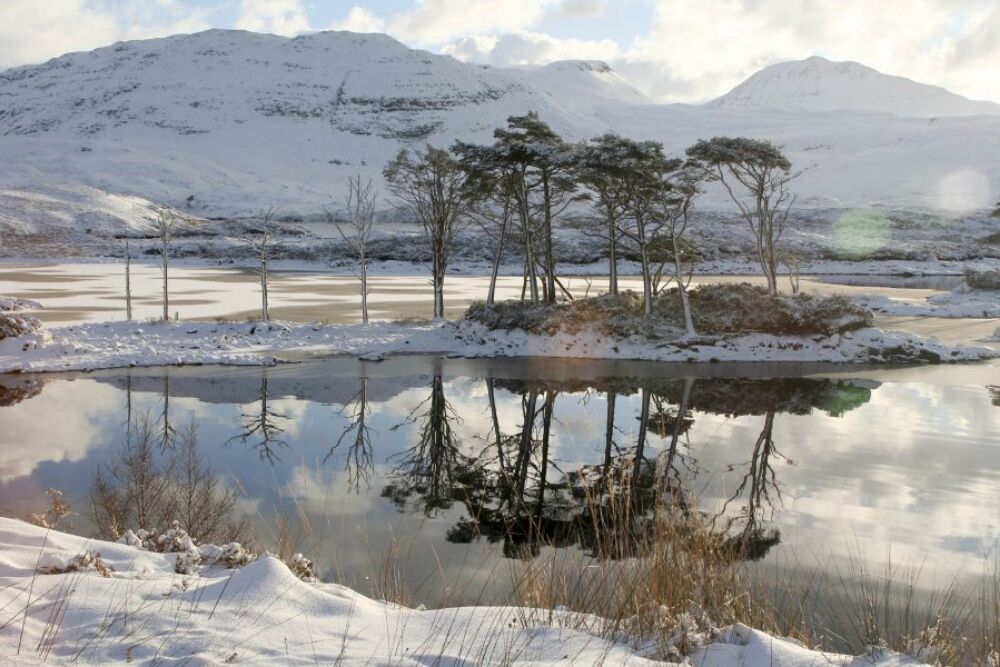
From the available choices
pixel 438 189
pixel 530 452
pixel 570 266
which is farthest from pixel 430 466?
pixel 570 266

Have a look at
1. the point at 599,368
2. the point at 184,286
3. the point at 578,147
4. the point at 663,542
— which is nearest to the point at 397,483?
the point at 663,542

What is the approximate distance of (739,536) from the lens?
31.9 ft

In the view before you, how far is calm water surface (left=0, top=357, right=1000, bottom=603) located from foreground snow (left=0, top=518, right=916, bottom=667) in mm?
882

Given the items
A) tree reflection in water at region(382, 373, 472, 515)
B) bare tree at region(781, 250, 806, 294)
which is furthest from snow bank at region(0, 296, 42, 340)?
bare tree at region(781, 250, 806, 294)

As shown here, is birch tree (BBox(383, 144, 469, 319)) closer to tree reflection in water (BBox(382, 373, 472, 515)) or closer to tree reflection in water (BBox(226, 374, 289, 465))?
tree reflection in water (BBox(226, 374, 289, 465))

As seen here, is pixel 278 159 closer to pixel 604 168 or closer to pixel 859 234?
pixel 859 234

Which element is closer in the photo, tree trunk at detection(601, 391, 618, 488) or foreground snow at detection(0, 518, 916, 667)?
foreground snow at detection(0, 518, 916, 667)

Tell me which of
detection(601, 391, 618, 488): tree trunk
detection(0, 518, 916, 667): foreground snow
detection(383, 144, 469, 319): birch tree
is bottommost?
detection(601, 391, 618, 488): tree trunk

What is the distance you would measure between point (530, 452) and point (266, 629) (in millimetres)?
9373

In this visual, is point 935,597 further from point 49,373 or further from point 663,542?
point 49,373

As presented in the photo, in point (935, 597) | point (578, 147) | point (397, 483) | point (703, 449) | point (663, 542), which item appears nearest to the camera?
point (663, 542)

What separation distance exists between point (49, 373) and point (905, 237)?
108847mm

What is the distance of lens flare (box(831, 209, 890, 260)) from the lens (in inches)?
3548

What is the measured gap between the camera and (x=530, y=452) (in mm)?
14266
